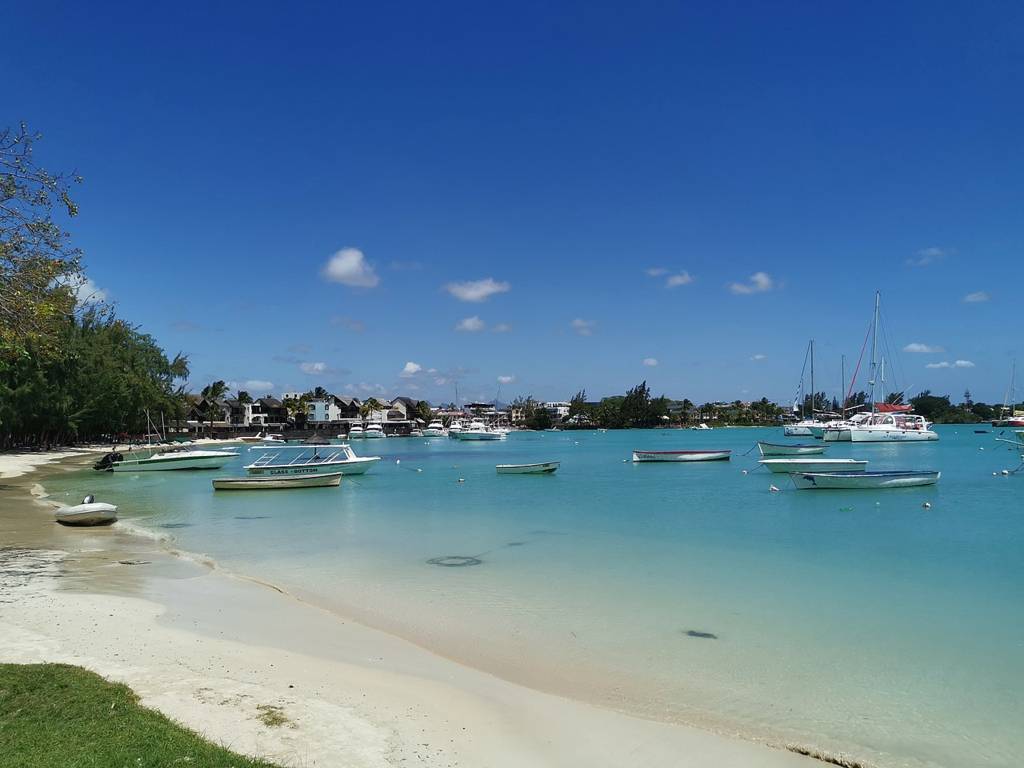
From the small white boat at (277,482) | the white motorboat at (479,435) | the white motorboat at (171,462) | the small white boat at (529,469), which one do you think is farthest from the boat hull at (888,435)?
the white motorboat at (171,462)

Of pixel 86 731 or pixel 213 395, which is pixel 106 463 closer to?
pixel 86 731

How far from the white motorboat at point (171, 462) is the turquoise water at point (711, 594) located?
735 inches

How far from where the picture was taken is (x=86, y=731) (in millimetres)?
5207

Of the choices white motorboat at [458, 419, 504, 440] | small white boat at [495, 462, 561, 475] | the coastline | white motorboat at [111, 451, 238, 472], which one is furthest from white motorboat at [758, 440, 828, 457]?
white motorboat at [458, 419, 504, 440]

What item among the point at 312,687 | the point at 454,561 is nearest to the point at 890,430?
the point at 454,561

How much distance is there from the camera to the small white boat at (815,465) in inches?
1519

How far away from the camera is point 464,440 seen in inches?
4505

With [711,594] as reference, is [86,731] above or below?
above

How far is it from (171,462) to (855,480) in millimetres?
43515

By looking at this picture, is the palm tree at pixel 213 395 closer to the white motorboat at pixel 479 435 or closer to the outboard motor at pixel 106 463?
the white motorboat at pixel 479 435

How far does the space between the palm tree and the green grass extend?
112422mm

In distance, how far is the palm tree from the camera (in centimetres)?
11088

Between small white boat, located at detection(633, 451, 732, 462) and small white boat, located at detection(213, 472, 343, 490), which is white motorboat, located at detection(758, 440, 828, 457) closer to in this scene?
small white boat, located at detection(633, 451, 732, 462)

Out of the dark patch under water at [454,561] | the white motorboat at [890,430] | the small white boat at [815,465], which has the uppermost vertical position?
the white motorboat at [890,430]
